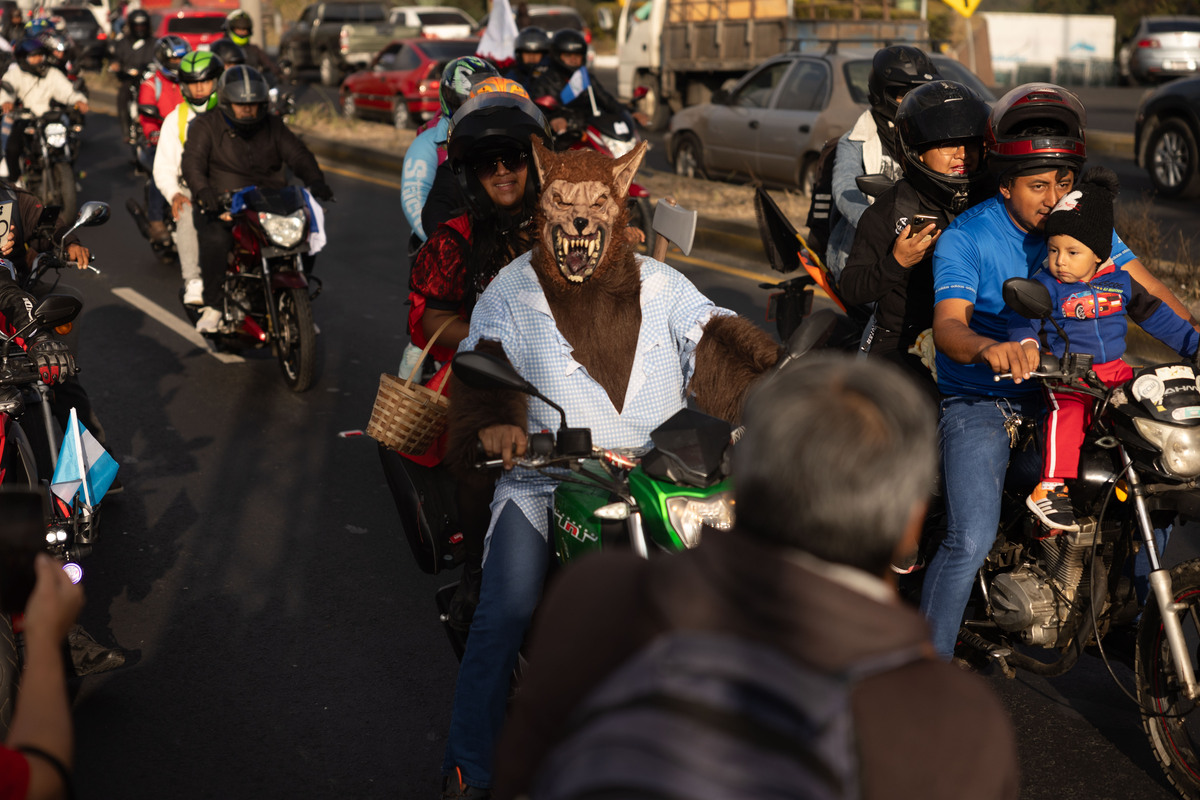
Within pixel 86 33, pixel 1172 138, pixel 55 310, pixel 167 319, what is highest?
pixel 55 310

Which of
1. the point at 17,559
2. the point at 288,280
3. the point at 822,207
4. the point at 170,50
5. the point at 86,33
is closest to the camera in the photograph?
the point at 17,559

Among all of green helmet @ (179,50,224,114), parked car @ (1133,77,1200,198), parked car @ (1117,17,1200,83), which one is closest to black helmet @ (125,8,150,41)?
green helmet @ (179,50,224,114)

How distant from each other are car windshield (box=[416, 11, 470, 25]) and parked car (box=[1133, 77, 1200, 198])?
796 inches

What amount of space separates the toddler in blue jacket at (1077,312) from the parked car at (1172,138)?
10.7 metres

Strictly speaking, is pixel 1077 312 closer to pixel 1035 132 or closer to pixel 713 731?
pixel 1035 132

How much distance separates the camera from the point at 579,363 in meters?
3.42

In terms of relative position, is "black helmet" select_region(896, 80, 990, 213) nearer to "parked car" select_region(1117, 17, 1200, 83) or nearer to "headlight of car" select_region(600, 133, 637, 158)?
"headlight of car" select_region(600, 133, 637, 158)

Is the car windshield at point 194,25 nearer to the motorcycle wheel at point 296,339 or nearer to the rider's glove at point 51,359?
the motorcycle wheel at point 296,339

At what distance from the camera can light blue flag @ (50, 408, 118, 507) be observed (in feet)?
14.8

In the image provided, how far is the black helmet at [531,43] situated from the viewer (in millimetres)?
11273

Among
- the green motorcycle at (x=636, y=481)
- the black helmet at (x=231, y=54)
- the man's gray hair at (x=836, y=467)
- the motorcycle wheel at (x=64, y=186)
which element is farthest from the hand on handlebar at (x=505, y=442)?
the motorcycle wheel at (x=64, y=186)

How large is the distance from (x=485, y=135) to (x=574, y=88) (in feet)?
23.4

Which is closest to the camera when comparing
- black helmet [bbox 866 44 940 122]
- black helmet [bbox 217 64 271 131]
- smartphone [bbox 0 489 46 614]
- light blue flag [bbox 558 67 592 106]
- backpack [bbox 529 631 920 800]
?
backpack [bbox 529 631 920 800]

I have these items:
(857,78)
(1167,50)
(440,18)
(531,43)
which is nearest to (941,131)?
(531,43)
